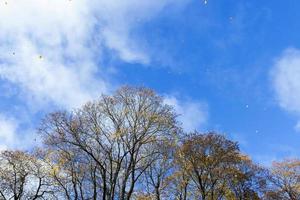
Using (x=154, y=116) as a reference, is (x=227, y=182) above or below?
below

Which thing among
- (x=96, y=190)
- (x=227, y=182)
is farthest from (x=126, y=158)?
(x=227, y=182)

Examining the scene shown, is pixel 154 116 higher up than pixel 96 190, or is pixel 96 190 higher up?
pixel 154 116

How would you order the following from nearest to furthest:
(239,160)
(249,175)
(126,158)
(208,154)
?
(126,158) → (208,154) → (239,160) → (249,175)

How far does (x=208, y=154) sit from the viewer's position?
127 feet

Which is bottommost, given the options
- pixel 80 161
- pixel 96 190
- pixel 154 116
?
pixel 96 190

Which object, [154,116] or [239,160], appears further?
[239,160]

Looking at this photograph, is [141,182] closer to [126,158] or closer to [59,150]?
[126,158]

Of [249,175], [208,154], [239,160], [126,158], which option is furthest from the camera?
[249,175]

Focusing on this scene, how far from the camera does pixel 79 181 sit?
3791cm

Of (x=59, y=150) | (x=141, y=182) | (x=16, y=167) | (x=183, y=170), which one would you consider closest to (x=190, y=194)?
(x=183, y=170)

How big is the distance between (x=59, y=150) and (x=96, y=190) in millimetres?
4911

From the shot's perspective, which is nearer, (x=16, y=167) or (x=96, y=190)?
(x=96, y=190)

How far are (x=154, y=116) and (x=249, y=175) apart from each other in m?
14.5

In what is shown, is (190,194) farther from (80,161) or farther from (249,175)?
(80,161)
